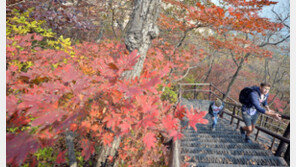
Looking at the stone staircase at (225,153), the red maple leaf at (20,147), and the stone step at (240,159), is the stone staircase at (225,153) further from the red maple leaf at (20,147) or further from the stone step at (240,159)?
the red maple leaf at (20,147)

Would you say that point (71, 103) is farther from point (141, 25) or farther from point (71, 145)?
point (141, 25)

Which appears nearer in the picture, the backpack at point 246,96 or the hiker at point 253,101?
the hiker at point 253,101

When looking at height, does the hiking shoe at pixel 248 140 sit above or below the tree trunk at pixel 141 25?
below

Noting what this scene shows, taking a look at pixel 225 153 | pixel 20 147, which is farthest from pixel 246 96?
pixel 20 147

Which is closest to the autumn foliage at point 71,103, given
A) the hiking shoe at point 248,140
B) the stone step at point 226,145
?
the stone step at point 226,145

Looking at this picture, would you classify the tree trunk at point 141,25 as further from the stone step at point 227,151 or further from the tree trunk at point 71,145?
the stone step at point 227,151

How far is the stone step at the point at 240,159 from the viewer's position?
9.18 feet

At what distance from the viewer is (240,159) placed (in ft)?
9.46

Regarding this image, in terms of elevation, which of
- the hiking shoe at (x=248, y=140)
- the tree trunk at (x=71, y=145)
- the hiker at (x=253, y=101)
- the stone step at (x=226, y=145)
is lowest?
the stone step at (x=226, y=145)

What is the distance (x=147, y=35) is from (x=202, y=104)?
7.90 meters

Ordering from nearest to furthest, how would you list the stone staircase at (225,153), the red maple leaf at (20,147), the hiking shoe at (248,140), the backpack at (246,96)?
the red maple leaf at (20,147)
the stone staircase at (225,153)
the backpack at (246,96)
the hiking shoe at (248,140)

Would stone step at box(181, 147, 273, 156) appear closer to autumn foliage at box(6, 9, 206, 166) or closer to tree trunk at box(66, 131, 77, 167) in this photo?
autumn foliage at box(6, 9, 206, 166)

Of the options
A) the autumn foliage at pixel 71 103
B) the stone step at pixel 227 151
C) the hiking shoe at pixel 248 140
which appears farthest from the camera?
the hiking shoe at pixel 248 140

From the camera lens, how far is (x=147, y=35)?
216cm
